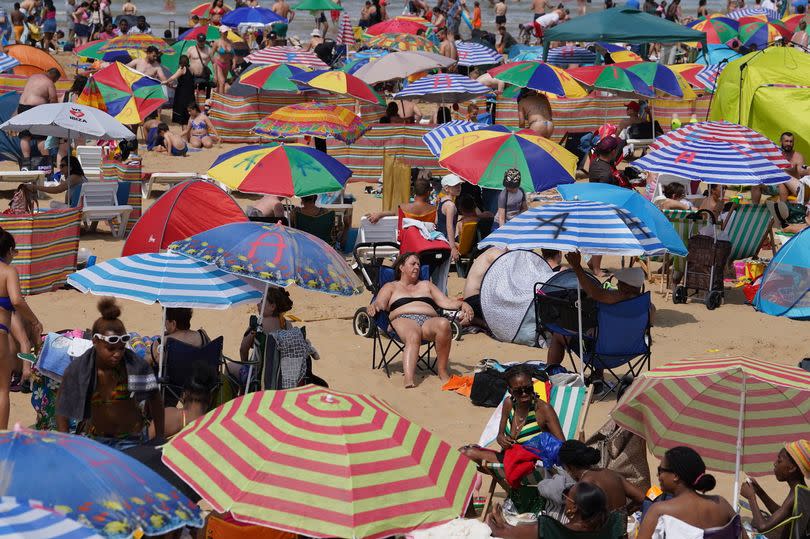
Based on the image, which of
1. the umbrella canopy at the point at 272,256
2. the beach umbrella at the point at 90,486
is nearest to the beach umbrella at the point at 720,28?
the umbrella canopy at the point at 272,256

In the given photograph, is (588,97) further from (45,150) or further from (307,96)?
(45,150)

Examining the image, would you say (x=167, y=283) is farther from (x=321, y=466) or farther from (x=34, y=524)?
(x=34, y=524)

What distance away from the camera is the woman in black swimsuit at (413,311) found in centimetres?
918

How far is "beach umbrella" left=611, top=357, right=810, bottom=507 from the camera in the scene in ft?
20.0

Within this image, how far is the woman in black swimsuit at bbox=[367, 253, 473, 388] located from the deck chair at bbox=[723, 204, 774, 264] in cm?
372

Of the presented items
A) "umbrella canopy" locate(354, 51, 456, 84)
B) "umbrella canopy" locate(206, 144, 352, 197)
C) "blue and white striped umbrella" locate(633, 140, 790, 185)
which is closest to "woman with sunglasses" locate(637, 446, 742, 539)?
"umbrella canopy" locate(206, 144, 352, 197)

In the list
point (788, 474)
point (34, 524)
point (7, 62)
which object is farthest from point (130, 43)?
point (34, 524)

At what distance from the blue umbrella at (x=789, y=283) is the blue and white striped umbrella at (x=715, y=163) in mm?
653

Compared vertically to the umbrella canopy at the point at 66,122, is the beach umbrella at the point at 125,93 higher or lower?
lower

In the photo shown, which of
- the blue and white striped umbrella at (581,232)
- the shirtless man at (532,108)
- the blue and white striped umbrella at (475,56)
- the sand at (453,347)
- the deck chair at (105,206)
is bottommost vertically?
the sand at (453,347)

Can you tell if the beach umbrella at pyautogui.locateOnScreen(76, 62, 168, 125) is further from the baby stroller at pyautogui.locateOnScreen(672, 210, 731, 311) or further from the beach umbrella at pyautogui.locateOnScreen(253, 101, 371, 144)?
the baby stroller at pyautogui.locateOnScreen(672, 210, 731, 311)

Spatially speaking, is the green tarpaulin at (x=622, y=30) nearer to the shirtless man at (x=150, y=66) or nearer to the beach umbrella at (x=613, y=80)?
the beach umbrella at (x=613, y=80)

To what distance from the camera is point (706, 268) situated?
1159 cm

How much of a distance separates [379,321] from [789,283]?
413 centimetres
